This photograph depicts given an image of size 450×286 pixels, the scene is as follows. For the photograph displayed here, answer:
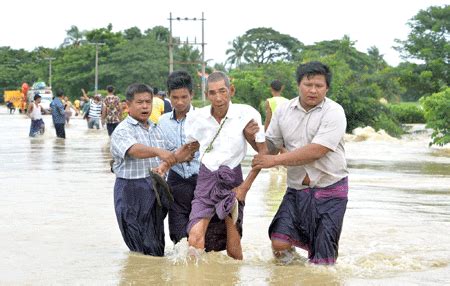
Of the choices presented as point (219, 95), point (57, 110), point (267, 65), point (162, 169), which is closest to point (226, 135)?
→ point (219, 95)

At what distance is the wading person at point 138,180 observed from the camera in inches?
273

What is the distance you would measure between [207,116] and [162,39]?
3737 inches

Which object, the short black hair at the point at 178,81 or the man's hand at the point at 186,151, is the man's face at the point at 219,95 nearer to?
the man's hand at the point at 186,151

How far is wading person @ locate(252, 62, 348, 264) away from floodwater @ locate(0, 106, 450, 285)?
0.25 meters

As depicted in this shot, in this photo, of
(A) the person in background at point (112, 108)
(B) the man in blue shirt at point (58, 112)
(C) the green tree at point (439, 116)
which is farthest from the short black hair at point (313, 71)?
(B) the man in blue shirt at point (58, 112)

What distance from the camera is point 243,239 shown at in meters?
8.34

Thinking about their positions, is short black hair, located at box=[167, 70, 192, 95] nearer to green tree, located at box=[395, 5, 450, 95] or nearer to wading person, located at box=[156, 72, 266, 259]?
→ wading person, located at box=[156, 72, 266, 259]

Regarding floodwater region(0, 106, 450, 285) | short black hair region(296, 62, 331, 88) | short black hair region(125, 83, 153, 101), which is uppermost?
short black hair region(296, 62, 331, 88)

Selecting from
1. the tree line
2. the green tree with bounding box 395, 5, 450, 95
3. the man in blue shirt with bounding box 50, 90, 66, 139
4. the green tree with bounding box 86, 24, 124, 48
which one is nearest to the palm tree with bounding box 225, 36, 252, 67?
the tree line

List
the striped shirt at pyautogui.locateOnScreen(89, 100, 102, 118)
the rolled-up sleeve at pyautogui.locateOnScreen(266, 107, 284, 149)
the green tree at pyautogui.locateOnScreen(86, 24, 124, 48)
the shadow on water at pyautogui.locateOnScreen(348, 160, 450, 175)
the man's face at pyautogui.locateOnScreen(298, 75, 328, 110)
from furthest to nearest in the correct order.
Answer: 1. the green tree at pyautogui.locateOnScreen(86, 24, 124, 48)
2. the striped shirt at pyautogui.locateOnScreen(89, 100, 102, 118)
3. the shadow on water at pyautogui.locateOnScreen(348, 160, 450, 175)
4. the rolled-up sleeve at pyautogui.locateOnScreen(266, 107, 284, 149)
5. the man's face at pyautogui.locateOnScreen(298, 75, 328, 110)

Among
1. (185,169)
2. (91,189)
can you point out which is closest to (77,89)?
(91,189)

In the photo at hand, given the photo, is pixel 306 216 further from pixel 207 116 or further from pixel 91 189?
pixel 91 189

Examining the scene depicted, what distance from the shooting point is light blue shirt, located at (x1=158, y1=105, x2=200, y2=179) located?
698cm

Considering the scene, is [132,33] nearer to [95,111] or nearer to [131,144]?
[95,111]
